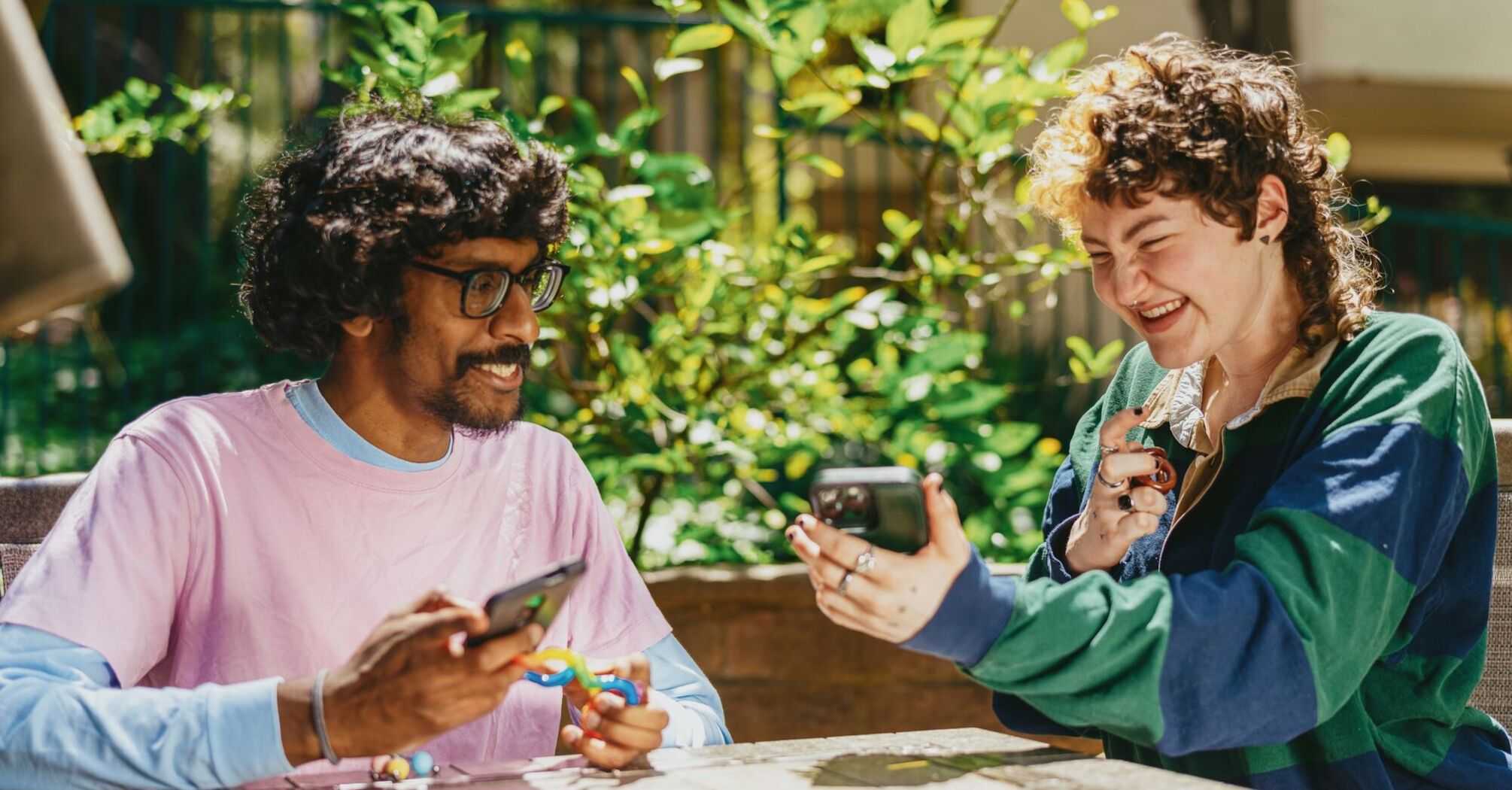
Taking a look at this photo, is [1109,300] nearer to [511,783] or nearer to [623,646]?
[623,646]

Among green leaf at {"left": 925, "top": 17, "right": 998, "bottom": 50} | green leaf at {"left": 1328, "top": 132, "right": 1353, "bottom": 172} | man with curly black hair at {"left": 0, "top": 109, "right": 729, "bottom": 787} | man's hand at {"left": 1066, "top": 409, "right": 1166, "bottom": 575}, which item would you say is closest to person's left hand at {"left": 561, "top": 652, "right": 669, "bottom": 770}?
man with curly black hair at {"left": 0, "top": 109, "right": 729, "bottom": 787}

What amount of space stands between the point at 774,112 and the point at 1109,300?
9.54ft

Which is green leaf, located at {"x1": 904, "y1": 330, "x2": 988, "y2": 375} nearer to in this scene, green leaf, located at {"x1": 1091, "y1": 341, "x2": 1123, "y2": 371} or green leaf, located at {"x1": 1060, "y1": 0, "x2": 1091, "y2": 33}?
green leaf, located at {"x1": 1091, "y1": 341, "x2": 1123, "y2": 371}

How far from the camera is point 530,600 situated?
1.61 meters

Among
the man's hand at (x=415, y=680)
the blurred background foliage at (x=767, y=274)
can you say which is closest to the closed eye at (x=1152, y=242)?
the man's hand at (x=415, y=680)

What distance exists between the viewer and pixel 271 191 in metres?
2.46

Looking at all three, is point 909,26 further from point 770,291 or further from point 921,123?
point 770,291

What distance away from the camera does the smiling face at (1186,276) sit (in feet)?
6.94

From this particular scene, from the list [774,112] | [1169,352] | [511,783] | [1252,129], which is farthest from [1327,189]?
[774,112]

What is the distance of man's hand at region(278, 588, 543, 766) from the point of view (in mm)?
1608

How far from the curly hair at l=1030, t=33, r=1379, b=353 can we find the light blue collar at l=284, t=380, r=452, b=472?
3.64 ft

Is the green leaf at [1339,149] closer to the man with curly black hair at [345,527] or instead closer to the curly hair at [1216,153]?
the curly hair at [1216,153]

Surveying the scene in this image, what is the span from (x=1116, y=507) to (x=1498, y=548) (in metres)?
0.70

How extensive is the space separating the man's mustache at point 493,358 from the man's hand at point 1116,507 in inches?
36.3
